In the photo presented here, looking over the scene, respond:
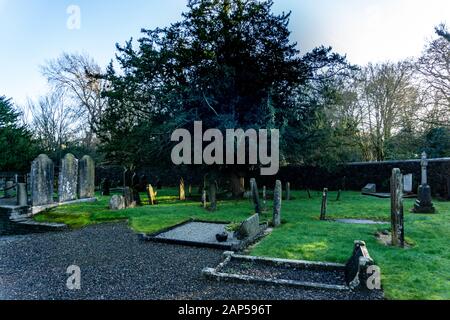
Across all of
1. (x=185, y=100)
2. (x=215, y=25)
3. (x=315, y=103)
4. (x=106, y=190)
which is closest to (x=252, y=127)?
(x=185, y=100)

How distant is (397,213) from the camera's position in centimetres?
705

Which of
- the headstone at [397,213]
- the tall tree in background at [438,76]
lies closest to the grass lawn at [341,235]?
the headstone at [397,213]

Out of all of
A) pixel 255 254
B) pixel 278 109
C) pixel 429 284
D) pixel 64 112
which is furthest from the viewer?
pixel 64 112

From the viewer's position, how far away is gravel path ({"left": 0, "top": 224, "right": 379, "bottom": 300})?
472 centimetres

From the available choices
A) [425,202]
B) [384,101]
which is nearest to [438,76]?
[384,101]

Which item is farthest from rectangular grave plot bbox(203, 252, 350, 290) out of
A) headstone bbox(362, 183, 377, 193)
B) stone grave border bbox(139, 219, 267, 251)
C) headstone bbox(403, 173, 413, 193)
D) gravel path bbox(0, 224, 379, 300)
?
headstone bbox(362, 183, 377, 193)

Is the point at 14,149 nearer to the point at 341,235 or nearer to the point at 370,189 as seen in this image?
the point at 341,235

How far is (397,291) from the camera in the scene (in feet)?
14.9

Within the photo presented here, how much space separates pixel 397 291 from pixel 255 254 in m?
2.92

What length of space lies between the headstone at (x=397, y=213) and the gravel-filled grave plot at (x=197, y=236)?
3.64 metres

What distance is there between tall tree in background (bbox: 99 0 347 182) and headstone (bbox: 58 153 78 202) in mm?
2582

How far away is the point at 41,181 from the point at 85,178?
3026 mm
